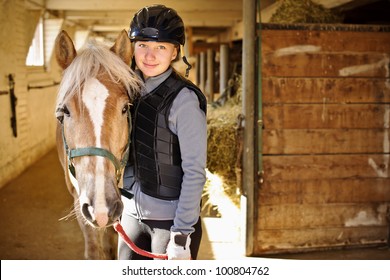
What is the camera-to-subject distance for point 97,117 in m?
1.50

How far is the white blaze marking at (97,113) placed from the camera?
55.6 inches

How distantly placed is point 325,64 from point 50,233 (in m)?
2.52

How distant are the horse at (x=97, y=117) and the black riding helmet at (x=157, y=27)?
0.08 meters

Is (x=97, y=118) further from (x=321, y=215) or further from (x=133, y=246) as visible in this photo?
(x=321, y=215)

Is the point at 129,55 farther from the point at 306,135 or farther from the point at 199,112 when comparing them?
the point at 306,135

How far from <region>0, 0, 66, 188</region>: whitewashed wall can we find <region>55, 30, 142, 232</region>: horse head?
3741mm

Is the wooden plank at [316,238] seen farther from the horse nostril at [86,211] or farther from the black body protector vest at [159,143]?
the horse nostril at [86,211]

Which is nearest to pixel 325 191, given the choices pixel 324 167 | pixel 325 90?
pixel 324 167

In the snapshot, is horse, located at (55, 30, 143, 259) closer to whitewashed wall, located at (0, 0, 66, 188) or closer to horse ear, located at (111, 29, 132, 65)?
horse ear, located at (111, 29, 132, 65)

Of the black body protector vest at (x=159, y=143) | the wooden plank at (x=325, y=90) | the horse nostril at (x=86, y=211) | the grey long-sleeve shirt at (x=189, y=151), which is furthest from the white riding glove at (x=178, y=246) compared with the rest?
the wooden plank at (x=325, y=90)

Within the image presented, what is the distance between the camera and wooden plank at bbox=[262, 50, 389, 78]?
3.08 metres

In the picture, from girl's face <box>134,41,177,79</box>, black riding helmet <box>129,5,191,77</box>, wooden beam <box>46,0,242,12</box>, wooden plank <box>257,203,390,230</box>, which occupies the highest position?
wooden beam <box>46,0,242,12</box>

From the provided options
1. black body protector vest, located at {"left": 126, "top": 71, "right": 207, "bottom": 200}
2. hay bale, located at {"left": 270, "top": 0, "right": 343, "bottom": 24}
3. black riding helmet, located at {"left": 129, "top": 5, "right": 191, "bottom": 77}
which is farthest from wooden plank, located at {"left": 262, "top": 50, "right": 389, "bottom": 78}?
black body protector vest, located at {"left": 126, "top": 71, "right": 207, "bottom": 200}

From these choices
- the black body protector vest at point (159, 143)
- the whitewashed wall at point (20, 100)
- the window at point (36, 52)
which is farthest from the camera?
the window at point (36, 52)
